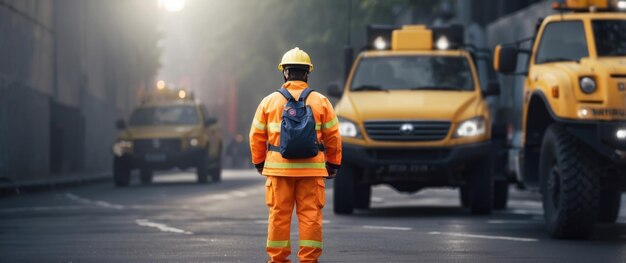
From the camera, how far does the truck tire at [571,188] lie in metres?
12.5

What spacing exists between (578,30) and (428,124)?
296cm

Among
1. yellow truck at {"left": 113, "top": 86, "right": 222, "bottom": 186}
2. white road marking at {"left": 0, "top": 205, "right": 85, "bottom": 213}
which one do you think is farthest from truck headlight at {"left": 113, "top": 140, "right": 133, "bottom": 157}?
white road marking at {"left": 0, "top": 205, "right": 85, "bottom": 213}

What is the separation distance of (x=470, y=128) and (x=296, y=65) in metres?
7.60

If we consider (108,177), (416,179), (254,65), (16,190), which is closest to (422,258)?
(416,179)

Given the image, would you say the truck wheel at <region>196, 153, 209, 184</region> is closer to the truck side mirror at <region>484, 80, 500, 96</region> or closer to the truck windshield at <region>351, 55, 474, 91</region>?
the truck windshield at <region>351, 55, 474, 91</region>

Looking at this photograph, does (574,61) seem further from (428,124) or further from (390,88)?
(390,88)

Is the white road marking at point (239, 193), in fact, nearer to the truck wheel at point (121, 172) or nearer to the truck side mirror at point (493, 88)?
the truck wheel at point (121, 172)

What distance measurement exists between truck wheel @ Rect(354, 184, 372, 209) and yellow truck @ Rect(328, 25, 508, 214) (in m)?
0.55

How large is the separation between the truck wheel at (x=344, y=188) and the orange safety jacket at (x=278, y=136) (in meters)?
7.29

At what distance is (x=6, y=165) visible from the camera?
27.7 meters

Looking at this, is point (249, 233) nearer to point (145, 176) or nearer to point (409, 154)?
point (409, 154)

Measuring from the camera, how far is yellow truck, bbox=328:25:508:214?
659 inches

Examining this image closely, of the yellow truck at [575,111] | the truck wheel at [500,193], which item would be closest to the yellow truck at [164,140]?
the truck wheel at [500,193]

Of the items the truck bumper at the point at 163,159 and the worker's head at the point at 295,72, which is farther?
the truck bumper at the point at 163,159
